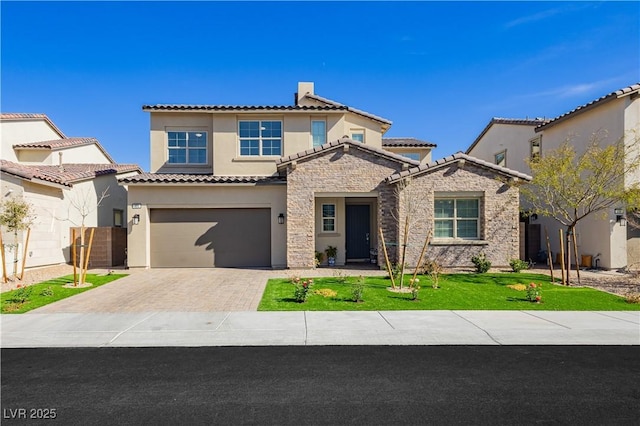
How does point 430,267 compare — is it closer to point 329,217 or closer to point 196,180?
point 329,217

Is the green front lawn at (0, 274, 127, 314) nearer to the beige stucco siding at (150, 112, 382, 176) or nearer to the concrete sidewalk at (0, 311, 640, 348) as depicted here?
the concrete sidewalk at (0, 311, 640, 348)

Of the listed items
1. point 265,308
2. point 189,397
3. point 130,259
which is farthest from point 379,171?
point 189,397

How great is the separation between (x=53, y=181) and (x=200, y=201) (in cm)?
609

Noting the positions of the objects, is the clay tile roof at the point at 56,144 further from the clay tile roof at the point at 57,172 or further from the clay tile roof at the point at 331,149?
the clay tile roof at the point at 331,149

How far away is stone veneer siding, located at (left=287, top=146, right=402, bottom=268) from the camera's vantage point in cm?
1562

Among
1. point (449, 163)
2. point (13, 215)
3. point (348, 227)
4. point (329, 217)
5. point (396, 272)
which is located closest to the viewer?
point (13, 215)

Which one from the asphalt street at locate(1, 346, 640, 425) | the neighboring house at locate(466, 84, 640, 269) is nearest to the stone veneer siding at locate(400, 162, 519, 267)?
the neighboring house at locate(466, 84, 640, 269)

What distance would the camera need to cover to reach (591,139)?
16125 millimetres

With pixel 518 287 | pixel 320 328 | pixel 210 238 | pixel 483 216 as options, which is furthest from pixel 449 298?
pixel 210 238

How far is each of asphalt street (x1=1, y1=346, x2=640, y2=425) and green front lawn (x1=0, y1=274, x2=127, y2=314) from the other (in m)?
3.52

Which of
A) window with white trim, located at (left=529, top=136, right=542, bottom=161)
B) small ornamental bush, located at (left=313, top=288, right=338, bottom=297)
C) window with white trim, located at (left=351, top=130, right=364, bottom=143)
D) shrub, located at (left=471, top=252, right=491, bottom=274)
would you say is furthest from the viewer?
window with white trim, located at (left=351, top=130, right=364, bottom=143)

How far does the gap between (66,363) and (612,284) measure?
15.6 metres

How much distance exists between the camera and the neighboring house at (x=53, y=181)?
15180mm

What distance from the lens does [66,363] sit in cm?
604
